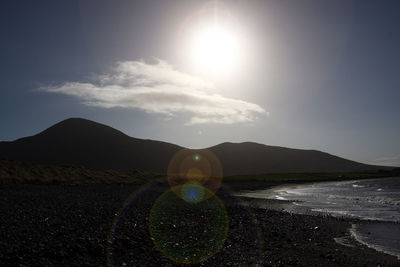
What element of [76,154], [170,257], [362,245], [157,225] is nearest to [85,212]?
[157,225]

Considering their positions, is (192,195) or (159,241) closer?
(159,241)

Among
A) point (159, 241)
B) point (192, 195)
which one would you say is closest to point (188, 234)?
point (159, 241)

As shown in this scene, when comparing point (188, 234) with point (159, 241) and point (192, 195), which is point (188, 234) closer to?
point (159, 241)

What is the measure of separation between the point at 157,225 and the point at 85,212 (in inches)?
247

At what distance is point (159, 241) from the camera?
1492 cm

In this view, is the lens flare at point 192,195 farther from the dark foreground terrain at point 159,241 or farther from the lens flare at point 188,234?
the dark foreground terrain at point 159,241

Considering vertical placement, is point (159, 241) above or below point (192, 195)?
above

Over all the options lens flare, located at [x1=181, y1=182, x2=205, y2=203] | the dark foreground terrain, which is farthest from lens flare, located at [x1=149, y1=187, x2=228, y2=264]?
lens flare, located at [x1=181, y1=182, x2=205, y2=203]

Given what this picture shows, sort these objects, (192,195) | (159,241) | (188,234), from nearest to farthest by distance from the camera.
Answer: (159,241) < (188,234) < (192,195)

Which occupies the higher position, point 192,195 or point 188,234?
point 188,234

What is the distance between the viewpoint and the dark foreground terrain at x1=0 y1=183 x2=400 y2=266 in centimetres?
1206

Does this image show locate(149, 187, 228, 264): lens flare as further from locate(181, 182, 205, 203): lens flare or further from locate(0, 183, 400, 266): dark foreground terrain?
locate(181, 182, 205, 203): lens flare

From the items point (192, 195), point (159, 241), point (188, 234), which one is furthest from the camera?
point (192, 195)

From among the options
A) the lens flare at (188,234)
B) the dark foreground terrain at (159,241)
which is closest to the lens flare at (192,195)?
the lens flare at (188,234)
